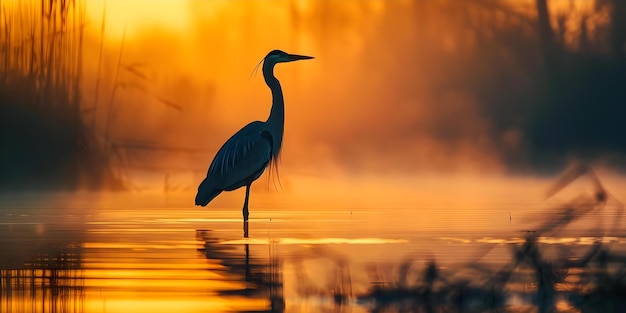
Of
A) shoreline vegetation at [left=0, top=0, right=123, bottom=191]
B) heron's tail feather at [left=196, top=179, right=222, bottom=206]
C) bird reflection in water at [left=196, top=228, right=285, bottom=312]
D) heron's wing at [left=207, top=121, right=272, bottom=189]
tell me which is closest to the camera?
bird reflection in water at [left=196, top=228, right=285, bottom=312]

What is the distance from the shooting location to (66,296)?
7.39m

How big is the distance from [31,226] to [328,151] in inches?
728

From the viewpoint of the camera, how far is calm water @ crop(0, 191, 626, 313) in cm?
702

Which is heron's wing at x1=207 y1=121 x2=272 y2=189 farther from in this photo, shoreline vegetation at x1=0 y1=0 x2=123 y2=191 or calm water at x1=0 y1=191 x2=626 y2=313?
shoreline vegetation at x1=0 y1=0 x2=123 y2=191

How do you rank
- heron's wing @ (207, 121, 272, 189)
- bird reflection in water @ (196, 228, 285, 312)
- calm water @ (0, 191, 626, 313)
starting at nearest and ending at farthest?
calm water @ (0, 191, 626, 313) < bird reflection in water @ (196, 228, 285, 312) < heron's wing @ (207, 121, 272, 189)

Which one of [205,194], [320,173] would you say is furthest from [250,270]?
[320,173]

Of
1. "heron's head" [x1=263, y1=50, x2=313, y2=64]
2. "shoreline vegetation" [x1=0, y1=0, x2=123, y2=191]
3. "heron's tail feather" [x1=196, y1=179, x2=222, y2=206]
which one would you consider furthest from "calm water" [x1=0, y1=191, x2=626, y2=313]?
"shoreline vegetation" [x1=0, y1=0, x2=123, y2=191]

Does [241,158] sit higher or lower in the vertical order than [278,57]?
lower

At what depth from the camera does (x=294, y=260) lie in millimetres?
9250

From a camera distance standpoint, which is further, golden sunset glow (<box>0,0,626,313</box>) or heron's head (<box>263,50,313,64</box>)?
heron's head (<box>263,50,313,64</box>)

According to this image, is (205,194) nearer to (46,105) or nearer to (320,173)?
(46,105)

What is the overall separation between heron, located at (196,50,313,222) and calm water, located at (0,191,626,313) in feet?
1.06

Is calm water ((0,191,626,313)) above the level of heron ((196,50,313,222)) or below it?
below

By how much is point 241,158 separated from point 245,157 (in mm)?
38
